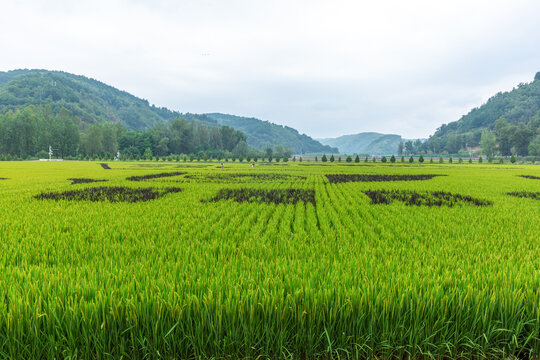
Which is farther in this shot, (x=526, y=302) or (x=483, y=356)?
(x=526, y=302)

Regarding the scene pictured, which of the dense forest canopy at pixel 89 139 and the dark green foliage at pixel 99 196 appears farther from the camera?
the dense forest canopy at pixel 89 139

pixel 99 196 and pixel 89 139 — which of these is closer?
pixel 99 196

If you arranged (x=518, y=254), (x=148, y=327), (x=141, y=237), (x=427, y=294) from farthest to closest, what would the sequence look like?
(x=141, y=237) < (x=518, y=254) < (x=427, y=294) < (x=148, y=327)

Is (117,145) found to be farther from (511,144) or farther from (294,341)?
(511,144)

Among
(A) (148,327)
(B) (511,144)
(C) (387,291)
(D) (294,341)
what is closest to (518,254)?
(C) (387,291)

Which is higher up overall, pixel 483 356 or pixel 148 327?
pixel 148 327

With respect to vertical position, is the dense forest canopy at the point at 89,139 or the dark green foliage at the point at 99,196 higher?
the dense forest canopy at the point at 89,139

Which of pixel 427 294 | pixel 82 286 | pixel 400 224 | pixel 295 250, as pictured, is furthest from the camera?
pixel 400 224

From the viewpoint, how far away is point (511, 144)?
400ft

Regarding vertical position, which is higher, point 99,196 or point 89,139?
point 89,139

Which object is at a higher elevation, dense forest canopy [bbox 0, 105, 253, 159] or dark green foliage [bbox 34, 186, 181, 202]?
dense forest canopy [bbox 0, 105, 253, 159]

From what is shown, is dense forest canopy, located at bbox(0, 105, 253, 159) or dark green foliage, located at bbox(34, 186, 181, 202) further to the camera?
dense forest canopy, located at bbox(0, 105, 253, 159)

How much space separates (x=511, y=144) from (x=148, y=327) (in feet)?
540

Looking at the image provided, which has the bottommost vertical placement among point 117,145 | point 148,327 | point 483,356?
point 483,356
